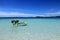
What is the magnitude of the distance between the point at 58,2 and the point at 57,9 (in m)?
0.33

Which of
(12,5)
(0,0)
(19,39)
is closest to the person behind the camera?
(19,39)

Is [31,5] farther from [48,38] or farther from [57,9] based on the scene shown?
[48,38]

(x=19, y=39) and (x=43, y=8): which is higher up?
(x=43, y=8)

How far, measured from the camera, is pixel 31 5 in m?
4.76

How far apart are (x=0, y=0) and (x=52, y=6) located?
56.7 inches

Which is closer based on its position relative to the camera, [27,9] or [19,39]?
[19,39]

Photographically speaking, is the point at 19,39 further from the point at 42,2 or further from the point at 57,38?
the point at 42,2

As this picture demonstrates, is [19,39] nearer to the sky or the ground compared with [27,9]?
nearer to the ground

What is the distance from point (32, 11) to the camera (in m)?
5.12

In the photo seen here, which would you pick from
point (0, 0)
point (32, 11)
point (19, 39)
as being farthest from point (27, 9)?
point (19, 39)

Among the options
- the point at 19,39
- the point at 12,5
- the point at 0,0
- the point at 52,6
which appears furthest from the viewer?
the point at 52,6

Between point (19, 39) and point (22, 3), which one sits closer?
point (19, 39)

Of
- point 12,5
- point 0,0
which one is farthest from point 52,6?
point 0,0

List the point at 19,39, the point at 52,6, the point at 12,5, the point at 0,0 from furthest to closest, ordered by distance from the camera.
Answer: the point at 52,6 → the point at 12,5 → the point at 0,0 → the point at 19,39
